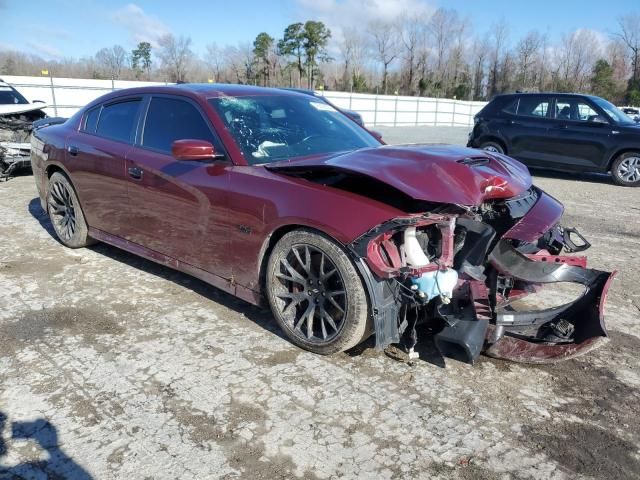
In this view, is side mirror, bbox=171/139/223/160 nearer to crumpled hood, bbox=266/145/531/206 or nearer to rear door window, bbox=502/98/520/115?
crumpled hood, bbox=266/145/531/206

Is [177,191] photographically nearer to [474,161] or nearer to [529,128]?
[474,161]

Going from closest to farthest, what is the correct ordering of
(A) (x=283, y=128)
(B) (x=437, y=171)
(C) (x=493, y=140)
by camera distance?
(B) (x=437, y=171), (A) (x=283, y=128), (C) (x=493, y=140)

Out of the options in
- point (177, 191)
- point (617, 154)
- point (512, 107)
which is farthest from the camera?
point (512, 107)

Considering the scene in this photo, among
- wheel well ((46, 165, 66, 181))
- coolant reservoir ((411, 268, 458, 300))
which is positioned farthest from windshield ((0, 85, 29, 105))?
coolant reservoir ((411, 268, 458, 300))

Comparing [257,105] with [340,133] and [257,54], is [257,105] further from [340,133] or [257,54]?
[257,54]

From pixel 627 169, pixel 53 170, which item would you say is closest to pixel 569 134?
pixel 627 169

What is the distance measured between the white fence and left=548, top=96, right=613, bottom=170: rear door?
35.3ft

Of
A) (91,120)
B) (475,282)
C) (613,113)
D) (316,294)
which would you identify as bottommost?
(316,294)

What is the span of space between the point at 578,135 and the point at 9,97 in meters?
11.5

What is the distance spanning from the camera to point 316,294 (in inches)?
128

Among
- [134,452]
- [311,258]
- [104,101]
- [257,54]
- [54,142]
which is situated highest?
[257,54]

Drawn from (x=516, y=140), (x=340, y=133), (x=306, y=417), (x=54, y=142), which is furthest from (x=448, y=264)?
(x=516, y=140)

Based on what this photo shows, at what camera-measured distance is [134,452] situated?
2436 millimetres

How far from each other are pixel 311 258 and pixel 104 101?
2955mm
